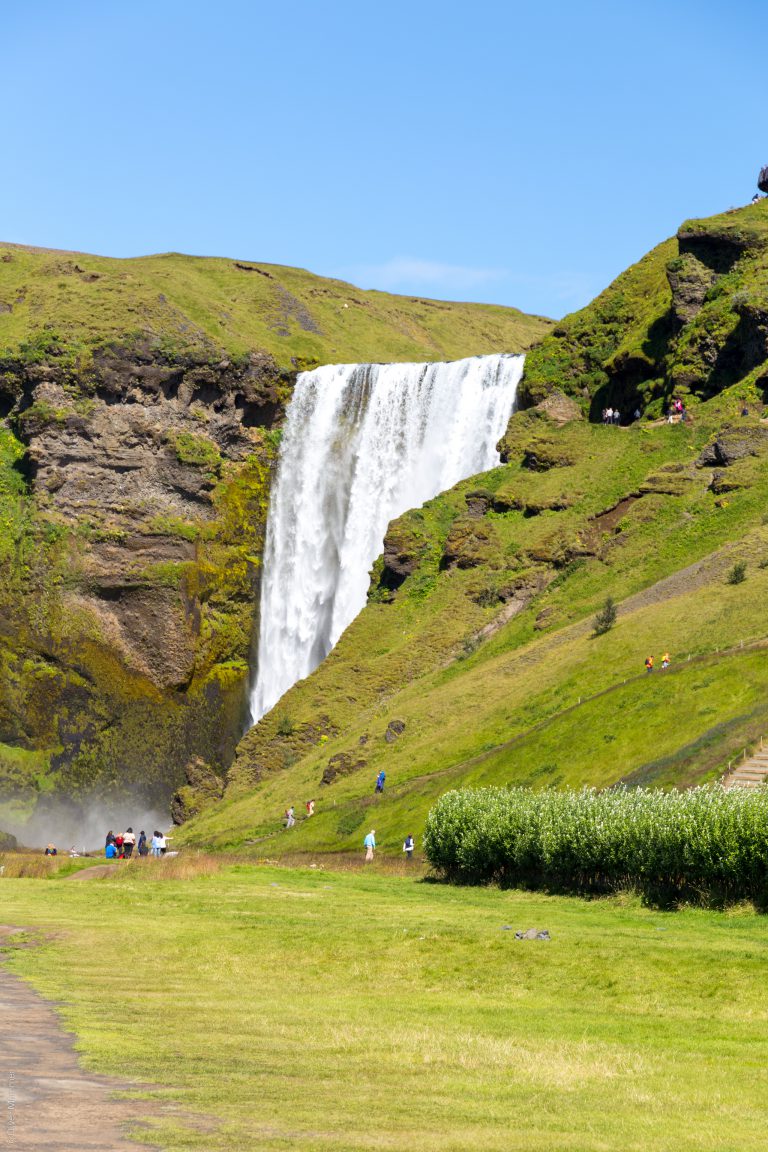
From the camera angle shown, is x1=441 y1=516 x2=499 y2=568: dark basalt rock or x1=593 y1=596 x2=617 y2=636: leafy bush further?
x1=441 y1=516 x2=499 y2=568: dark basalt rock

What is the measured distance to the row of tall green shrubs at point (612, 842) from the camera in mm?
32594

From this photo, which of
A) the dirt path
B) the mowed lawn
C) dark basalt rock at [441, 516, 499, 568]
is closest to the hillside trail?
dark basalt rock at [441, 516, 499, 568]

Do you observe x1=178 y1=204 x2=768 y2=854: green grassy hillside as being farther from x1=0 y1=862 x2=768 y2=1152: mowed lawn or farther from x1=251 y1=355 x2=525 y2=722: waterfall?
x1=0 y1=862 x2=768 y2=1152: mowed lawn

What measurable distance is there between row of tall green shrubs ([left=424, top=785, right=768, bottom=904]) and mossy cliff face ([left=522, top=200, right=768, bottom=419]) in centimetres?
5185

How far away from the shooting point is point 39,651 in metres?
96.9

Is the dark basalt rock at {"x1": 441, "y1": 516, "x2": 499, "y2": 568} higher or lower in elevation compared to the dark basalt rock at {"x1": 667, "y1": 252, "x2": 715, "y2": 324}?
lower

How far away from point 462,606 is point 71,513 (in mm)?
33314

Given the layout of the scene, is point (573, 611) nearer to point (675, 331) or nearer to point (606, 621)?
point (606, 621)

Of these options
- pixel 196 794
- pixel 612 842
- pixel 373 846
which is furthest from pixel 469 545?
pixel 612 842

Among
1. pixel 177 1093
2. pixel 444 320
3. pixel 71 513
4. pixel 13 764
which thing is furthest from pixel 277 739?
pixel 444 320

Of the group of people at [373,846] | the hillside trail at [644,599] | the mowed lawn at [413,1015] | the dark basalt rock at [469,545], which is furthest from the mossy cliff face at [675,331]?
the mowed lawn at [413,1015]

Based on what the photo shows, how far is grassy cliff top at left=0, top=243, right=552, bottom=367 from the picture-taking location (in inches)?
4294

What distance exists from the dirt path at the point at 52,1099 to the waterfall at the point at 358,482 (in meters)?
79.6

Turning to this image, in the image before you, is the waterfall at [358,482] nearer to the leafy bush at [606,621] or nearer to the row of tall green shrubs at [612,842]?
the leafy bush at [606,621]
